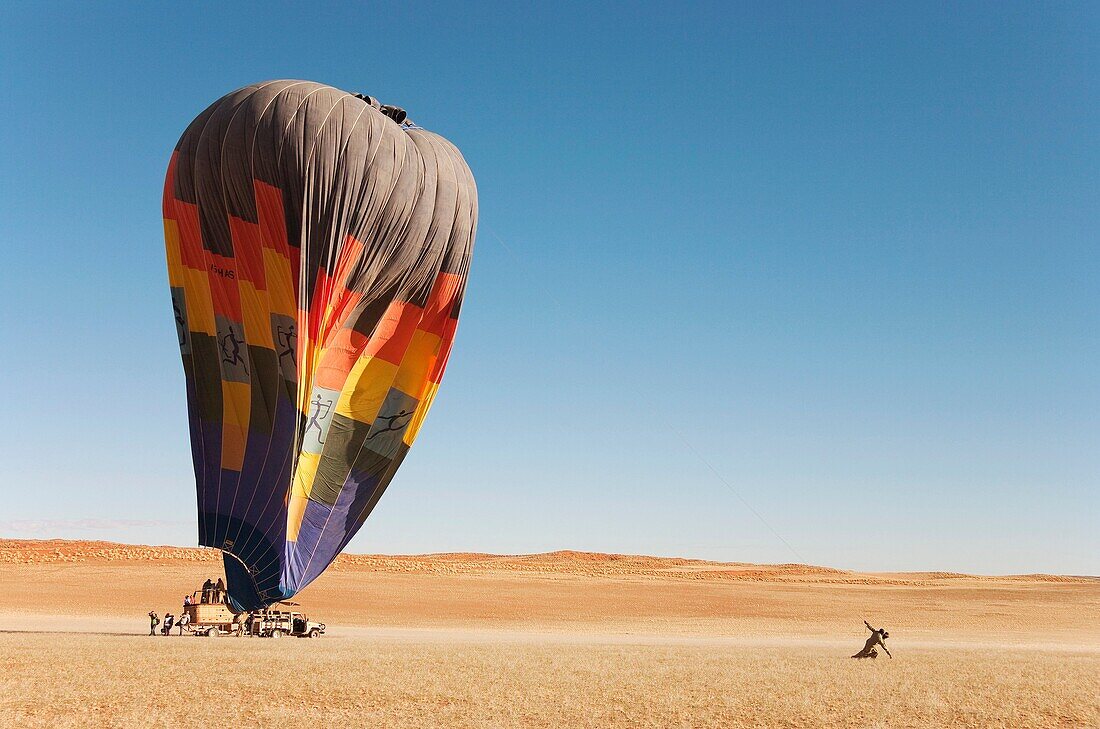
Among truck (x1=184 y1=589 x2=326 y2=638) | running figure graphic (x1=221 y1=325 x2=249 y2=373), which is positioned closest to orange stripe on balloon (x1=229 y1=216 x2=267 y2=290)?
running figure graphic (x1=221 y1=325 x2=249 y2=373)

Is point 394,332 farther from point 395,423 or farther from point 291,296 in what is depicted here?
point 291,296

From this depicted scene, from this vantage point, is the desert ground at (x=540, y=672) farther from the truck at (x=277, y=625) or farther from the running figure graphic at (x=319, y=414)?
the running figure graphic at (x=319, y=414)

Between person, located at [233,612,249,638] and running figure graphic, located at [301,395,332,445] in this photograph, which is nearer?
person, located at [233,612,249,638]

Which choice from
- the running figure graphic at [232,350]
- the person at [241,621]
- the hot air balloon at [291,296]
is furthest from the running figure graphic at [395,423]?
the person at [241,621]

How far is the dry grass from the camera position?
18750mm

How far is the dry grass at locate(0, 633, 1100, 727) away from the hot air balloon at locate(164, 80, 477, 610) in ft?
16.7

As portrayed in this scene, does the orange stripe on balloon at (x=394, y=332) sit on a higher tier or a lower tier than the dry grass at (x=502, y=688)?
higher

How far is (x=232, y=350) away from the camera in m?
32.3

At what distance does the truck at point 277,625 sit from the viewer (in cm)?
3203

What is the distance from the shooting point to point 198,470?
33.1 m

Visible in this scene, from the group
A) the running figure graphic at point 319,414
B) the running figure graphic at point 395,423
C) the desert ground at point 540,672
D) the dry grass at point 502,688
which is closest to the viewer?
the dry grass at point 502,688

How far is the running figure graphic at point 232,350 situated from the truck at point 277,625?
26.1 ft

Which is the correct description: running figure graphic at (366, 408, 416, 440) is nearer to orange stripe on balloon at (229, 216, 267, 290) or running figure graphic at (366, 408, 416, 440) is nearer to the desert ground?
orange stripe on balloon at (229, 216, 267, 290)

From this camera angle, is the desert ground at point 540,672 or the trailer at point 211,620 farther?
the trailer at point 211,620
